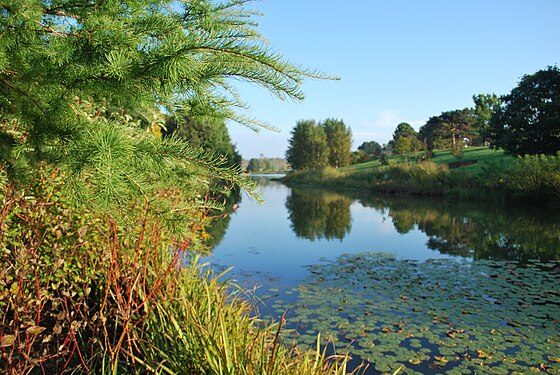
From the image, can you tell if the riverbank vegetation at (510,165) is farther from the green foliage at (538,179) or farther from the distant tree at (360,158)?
the distant tree at (360,158)

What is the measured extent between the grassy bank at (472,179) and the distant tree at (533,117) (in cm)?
133

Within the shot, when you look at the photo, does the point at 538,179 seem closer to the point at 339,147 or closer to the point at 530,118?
the point at 530,118

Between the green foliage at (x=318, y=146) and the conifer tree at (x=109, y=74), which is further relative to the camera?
the green foliage at (x=318, y=146)

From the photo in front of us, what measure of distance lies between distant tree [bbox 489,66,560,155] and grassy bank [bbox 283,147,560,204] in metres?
1.33

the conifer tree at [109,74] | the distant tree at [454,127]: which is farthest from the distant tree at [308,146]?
the conifer tree at [109,74]

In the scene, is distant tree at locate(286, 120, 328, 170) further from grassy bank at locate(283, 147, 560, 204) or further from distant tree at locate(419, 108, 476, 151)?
grassy bank at locate(283, 147, 560, 204)

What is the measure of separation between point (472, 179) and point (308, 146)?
2955 cm

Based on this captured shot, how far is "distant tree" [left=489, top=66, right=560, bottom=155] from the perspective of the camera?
72.8 ft

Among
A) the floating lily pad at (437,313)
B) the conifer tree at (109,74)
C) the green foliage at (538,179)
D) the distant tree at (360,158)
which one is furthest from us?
the distant tree at (360,158)

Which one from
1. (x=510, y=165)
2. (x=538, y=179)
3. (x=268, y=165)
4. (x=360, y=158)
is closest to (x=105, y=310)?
(x=538, y=179)

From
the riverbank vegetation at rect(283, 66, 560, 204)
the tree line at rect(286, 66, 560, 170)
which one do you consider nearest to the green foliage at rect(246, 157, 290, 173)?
the tree line at rect(286, 66, 560, 170)

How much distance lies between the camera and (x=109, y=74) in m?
1.41

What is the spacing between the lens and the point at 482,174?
2073cm

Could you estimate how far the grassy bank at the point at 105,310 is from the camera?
2.55 m
